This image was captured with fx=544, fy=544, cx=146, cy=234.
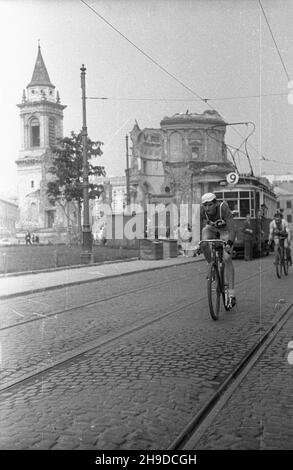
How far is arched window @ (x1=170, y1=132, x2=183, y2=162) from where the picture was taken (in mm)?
48125

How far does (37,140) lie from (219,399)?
1216cm

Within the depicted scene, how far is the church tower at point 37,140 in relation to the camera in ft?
34.8

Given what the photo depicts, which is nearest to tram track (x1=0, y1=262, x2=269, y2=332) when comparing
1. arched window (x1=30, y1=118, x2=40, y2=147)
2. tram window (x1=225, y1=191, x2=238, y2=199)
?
arched window (x1=30, y1=118, x2=40, y2=147)

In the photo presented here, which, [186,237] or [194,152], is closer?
[186,237]

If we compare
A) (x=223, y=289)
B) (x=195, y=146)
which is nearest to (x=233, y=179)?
(x=223, y=289)

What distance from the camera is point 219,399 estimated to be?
429cm

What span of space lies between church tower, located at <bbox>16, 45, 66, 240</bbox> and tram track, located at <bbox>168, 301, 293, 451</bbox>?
5891 mm

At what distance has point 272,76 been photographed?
11844mm

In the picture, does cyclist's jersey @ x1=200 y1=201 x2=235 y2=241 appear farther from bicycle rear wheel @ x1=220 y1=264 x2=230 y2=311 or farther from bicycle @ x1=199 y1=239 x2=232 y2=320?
bicycle rear wheel @ x1=220 y1=264 x2=230 y2=311

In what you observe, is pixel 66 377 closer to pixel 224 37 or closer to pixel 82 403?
pixel 82 403

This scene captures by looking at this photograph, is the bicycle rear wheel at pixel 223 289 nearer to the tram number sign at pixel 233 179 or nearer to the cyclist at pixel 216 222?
the cyclist at pixel 216 222

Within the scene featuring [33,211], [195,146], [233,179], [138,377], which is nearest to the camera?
[138,377]

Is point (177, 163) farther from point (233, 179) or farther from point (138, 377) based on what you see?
point (138, 377)
